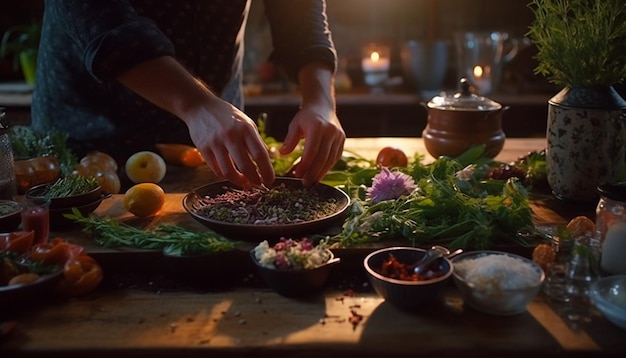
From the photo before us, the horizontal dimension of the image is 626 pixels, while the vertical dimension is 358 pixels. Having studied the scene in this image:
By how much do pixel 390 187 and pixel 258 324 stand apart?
22.7 inches

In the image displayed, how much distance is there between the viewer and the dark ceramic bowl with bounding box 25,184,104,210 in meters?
1.48

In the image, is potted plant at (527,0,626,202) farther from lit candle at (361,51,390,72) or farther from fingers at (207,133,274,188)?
lit candle at (361,51,390,72)

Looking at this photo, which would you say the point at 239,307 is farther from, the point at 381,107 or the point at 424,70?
the point at 424,70

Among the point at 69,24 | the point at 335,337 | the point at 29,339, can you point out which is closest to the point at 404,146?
the point at 69,24

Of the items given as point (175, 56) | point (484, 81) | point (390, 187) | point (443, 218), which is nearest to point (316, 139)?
point (390, 187)

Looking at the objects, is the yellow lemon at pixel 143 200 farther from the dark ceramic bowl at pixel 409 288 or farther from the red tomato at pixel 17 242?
the dark ceramic bowl at pixel 409 288

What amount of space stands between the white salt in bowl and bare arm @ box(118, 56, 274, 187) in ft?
1.69

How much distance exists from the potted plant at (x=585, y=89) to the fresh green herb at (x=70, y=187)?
1193mm

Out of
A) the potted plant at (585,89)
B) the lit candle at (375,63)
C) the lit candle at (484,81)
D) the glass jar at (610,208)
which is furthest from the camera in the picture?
the lit candle at (375,63)

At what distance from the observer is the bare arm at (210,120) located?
1.40 m

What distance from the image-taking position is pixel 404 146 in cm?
245

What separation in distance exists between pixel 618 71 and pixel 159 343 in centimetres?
126

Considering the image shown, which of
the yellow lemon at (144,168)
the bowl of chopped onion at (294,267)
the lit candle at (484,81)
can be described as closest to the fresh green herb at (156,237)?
the bowl of chopped onion at (294,267)

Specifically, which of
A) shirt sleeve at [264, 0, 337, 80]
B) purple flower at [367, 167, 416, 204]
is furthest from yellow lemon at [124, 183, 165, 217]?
shirt sleeve at [264, 0, 337, 80]
